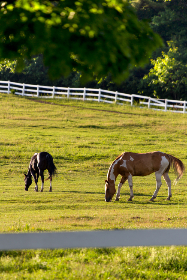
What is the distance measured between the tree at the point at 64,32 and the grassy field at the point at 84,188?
3.59 metres

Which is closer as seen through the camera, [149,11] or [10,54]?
[10,54]

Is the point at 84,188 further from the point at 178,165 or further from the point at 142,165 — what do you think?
the point at 178,165

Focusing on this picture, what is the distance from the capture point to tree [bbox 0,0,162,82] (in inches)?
197

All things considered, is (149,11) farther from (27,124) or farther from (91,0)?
(91,0)

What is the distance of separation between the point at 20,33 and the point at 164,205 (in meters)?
10.9

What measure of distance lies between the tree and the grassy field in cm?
359

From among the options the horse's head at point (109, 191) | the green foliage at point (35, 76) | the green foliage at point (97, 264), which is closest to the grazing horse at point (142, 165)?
the horse's head at point (109, 191)

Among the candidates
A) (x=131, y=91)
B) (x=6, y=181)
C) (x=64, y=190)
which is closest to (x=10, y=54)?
(x=64, y=190)

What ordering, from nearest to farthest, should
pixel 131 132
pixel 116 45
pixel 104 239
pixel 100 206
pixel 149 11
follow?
pixel 104 239 → pixel 116 45 → pixel 100 206 → pixel 131 132 → pixel 149 11

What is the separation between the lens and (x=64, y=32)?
16.6 ft

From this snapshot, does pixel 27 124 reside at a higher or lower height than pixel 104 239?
higher

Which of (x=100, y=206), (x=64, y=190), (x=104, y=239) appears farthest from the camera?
(x=64, y=190)

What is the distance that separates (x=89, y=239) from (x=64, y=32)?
2515 millimetres

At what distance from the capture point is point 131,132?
35062 mm
